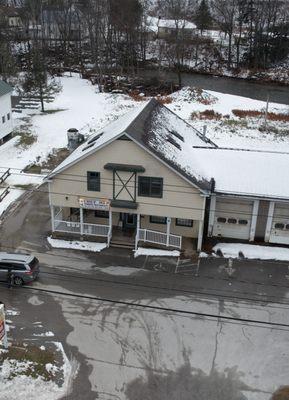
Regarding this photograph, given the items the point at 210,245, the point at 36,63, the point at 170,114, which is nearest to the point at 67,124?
the point at 36,63

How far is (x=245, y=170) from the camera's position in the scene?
31578 millimetres

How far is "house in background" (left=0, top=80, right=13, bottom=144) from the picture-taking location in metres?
45.4

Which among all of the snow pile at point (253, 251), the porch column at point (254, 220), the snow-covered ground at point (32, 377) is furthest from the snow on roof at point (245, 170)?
the snow-covered ground at point (32, 377)

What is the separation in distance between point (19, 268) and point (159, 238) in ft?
→ 28.9

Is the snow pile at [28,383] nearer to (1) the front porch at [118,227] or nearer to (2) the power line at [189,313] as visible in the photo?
(2) the power line at [189,313]

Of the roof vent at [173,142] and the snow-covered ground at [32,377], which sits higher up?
the roof vent at [173,142]

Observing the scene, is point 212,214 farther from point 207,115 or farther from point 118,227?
point 207,115

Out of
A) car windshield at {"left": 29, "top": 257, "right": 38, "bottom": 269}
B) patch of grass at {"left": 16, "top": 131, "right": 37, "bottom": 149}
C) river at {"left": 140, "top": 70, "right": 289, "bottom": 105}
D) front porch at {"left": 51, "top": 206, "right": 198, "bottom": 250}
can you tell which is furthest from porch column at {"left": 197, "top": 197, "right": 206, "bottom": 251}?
river at {"left": 140, "top": 70, "right": 289, "bottom": 105}

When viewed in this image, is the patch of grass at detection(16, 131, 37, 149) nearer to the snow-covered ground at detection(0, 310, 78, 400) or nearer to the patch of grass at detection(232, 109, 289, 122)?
the patch of grass at detection(232, 109, 289, 122)

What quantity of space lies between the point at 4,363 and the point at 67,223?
11.4 metres

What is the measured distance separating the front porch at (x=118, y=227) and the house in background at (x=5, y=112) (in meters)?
17.2

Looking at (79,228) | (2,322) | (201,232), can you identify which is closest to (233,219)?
(201,232)

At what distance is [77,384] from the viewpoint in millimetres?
20188

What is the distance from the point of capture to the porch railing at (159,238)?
98.0ft
